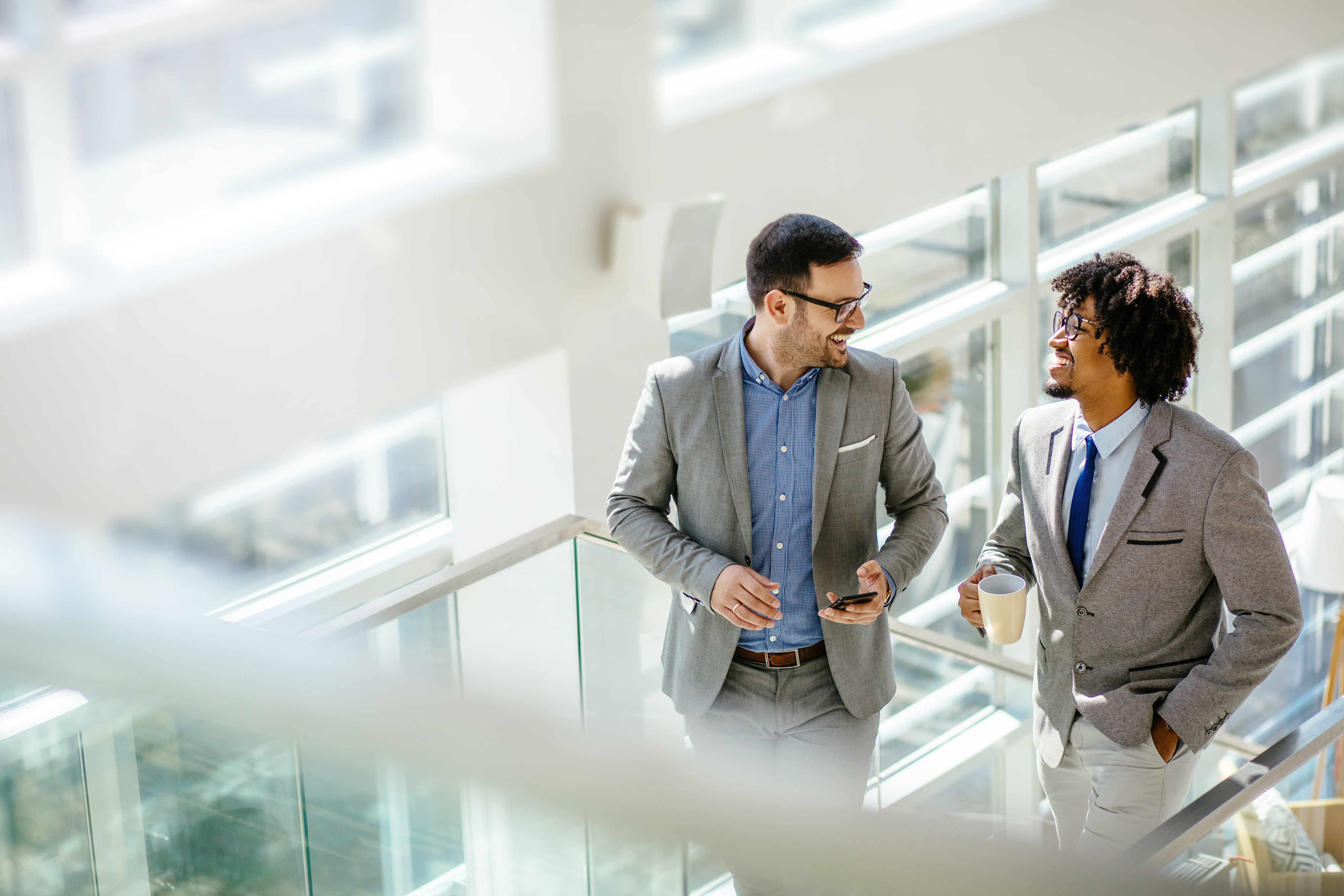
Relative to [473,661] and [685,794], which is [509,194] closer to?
[473,661]

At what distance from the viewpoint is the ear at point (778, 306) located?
2.48 m

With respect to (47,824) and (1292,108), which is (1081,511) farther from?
(1292,108)

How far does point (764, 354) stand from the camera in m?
2.56

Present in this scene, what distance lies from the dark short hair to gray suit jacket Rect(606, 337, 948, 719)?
0.14 meters

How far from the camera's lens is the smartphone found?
239cm

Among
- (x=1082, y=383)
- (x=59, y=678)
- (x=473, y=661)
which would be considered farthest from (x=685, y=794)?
(x=473, y=661)

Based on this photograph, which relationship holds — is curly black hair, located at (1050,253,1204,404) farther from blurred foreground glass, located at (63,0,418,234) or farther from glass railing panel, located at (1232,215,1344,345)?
glass railing panel, located at (1232,215,1344,345)

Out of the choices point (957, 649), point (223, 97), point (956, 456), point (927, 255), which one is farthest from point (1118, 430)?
point (956, 456)

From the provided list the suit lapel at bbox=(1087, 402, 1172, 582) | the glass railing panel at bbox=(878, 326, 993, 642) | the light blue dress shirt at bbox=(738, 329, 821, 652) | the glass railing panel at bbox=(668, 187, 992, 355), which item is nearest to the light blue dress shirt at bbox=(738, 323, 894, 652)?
the light blue dress shirt at bbox=(738, 329, 821, 652)

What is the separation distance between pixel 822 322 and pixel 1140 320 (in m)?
0.51

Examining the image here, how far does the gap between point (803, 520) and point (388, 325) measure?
98.6 inches

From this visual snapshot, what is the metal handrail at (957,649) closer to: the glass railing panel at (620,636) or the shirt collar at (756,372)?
the glass railing panel at (620,636)

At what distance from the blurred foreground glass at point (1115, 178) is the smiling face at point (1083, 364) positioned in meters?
5.95

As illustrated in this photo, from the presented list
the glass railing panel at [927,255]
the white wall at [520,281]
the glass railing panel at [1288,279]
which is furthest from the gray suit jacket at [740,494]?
the glass railing panel at [1288,279]
